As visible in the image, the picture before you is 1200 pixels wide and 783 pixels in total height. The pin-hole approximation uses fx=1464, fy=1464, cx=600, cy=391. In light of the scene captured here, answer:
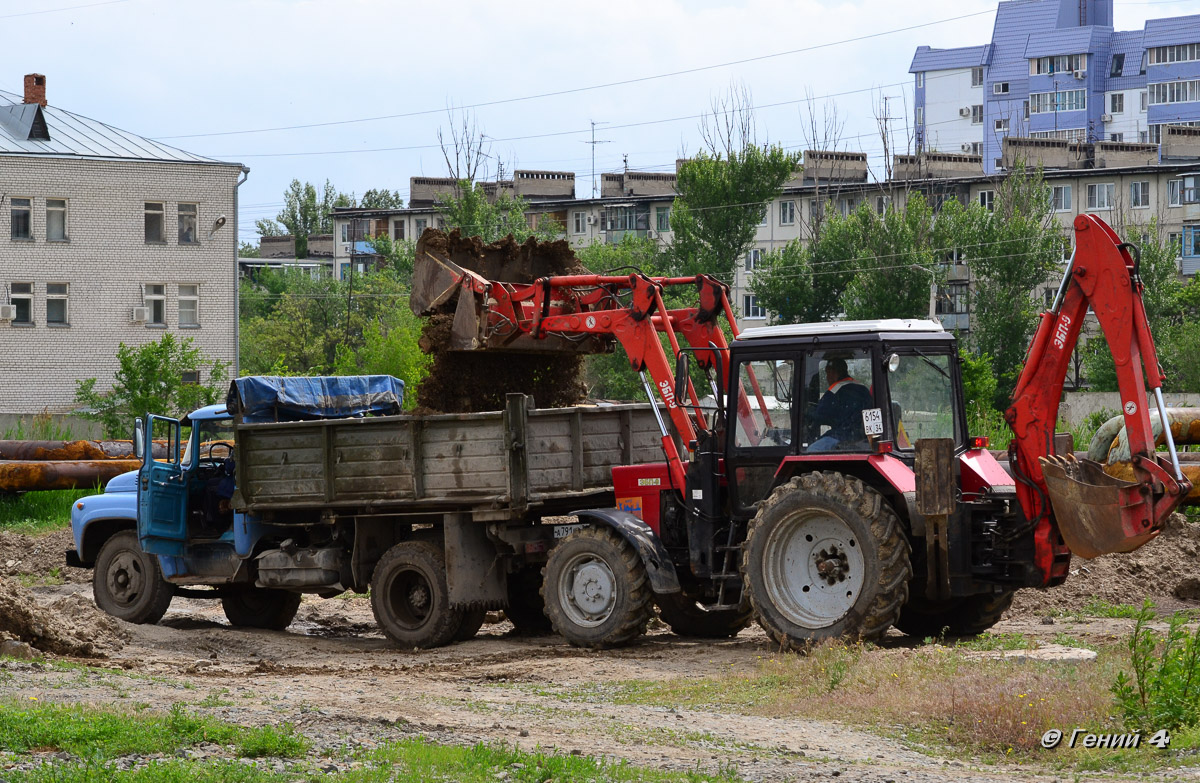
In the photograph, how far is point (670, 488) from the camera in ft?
44.2

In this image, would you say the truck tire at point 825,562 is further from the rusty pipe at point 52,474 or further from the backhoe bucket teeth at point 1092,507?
the rusty pipe at point 52,474

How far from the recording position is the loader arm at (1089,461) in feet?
35.3

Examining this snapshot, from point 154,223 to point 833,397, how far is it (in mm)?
41403

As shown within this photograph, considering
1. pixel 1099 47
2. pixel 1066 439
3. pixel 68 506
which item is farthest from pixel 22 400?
pixel 1099 47

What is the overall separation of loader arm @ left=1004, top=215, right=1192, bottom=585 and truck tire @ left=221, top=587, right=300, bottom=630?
892cm

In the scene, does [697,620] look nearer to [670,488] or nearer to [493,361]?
[670,488]

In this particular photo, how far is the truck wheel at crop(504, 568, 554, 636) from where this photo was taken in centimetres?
1527

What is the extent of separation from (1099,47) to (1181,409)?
3792 inches

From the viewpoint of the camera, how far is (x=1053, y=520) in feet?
38.0

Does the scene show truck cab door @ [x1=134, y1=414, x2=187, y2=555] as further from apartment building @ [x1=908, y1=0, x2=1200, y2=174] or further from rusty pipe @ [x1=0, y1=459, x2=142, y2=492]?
apartment building @ [x1=908, y1=0, x2=1200, y2=174]

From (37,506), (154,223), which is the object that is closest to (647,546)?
(37,506)

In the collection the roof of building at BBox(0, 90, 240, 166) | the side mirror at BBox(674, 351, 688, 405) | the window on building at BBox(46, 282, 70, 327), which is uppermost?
the roof of building at BBox(0, 90, 240, 166)

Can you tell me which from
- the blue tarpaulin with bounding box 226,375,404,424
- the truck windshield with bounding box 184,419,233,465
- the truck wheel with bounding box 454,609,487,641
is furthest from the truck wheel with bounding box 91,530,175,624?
the truck wheel with bounding box 454,609,487,641

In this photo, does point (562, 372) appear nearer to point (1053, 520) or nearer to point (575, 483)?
point (575, 483)
